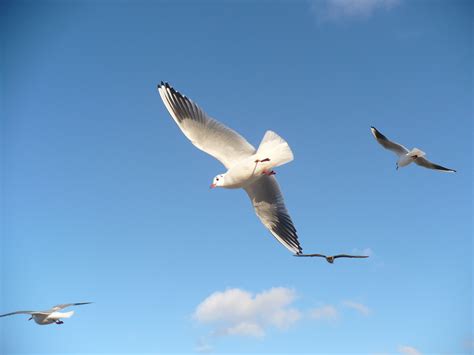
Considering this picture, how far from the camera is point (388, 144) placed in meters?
10.6

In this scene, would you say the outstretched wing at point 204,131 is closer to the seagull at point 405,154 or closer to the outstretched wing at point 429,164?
the seagull at point 405,154

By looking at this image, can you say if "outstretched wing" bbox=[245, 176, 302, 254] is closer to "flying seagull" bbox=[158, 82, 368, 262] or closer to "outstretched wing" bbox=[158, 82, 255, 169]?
"flying seagull" bbox=[158, 82, 368, 262]

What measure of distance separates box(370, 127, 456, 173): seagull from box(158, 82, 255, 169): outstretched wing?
322 centimetres

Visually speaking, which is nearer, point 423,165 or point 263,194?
point 263,194

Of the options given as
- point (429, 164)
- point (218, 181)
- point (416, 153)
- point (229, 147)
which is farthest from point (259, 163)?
point (429, 164)

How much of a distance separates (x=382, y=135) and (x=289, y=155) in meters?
3.10

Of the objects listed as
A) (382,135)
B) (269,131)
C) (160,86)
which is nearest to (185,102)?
(160,86)

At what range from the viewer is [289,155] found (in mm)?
8344

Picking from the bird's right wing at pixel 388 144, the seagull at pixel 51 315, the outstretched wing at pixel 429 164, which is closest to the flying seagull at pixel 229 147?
the bird's right wing at pixel 388 144

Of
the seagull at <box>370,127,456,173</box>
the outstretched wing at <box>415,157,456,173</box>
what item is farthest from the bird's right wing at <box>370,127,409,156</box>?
the outstretched wing at <box>415,157,456,173</box>

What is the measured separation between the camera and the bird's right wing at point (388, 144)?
1041cm

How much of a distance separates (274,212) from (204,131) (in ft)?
6.71

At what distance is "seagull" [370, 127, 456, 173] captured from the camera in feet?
32.9

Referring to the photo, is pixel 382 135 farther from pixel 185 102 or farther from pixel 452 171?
pixel 185 102
